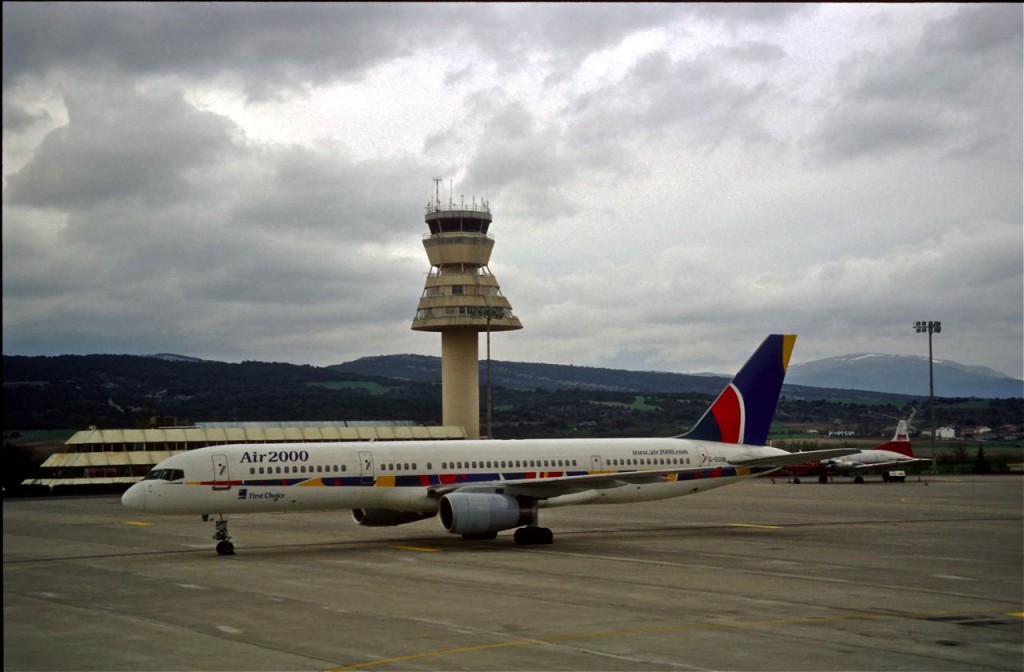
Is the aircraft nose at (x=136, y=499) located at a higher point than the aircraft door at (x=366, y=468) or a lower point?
lower

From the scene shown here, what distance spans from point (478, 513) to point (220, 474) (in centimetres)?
801

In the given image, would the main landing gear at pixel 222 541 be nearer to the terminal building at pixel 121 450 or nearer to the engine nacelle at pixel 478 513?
the engine nacelle at pixel 478 513

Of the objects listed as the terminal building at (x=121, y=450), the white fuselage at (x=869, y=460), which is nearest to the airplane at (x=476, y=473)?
the terminal building at (x=121, y=450)

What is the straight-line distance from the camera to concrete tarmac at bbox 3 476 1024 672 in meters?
16.7

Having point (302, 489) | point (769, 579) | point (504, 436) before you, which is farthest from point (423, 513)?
point (504, 436)

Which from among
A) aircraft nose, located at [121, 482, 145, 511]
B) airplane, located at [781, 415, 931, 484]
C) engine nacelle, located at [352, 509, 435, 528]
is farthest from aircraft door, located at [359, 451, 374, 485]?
airplane, located at [781, 415, 931, 484]

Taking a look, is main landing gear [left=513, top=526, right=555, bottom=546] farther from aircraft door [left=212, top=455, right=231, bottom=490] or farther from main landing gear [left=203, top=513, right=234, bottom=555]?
aircraft door [left=212, top=455, right=231, bottom=490]

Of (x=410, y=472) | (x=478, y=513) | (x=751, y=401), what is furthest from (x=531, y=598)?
(x=751, y=401)

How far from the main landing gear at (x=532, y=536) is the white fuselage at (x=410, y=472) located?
1.21 meters

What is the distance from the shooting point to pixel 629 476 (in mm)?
35719

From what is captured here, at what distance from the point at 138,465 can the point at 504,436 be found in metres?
66.2

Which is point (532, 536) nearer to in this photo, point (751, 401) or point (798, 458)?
point (798, 458)

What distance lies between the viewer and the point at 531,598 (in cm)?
2275

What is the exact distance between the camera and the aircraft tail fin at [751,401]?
135ft
